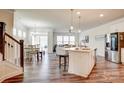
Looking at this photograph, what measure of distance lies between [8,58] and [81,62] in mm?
2099

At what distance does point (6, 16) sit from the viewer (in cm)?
571

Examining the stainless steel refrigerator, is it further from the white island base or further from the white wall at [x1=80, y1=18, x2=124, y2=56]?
the white island base

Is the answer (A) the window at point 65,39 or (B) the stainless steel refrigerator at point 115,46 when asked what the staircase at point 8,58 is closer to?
(B) the stainless steel refrigerator at point 115,46

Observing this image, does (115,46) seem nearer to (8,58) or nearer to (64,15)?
(64,15)

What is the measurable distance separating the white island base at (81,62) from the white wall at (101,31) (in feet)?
12.4

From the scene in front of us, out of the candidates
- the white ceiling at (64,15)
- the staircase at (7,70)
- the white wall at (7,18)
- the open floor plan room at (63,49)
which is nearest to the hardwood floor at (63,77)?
the open floor plan room at (63,49)

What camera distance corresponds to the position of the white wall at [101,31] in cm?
805

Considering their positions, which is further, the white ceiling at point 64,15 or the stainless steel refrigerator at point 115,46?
→ the stainless steel refrigerator at point 115,46

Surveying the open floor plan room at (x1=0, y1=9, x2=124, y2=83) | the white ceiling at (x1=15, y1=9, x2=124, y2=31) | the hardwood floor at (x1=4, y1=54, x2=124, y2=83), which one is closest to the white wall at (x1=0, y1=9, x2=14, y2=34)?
the open floor plan room at (x1=0, y1=9, x2=124, y2=83)

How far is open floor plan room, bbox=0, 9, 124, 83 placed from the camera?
441 centimetres
